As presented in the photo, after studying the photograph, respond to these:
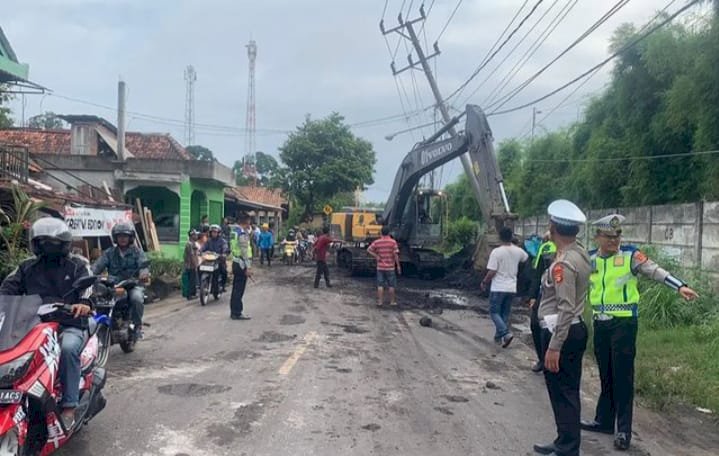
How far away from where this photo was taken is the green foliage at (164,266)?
1803 centimetres

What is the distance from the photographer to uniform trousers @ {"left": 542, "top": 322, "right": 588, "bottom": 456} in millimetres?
5152

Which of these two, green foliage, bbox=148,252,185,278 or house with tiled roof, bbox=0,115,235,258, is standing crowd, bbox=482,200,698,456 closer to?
green foliage, bbox=148,252,185,278

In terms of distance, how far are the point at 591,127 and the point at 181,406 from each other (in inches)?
725

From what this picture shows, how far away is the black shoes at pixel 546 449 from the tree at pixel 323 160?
36.1 meters

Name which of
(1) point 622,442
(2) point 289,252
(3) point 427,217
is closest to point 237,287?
(1) point 622,442

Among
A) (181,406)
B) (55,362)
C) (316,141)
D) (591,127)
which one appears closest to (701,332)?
(181,406)

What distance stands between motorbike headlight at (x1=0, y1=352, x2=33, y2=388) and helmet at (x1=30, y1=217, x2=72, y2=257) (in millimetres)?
1374

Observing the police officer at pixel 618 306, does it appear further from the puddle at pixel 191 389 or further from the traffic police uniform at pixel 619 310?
the puddle at pixel 191 389

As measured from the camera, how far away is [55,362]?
4695 mm

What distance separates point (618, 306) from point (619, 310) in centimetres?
4

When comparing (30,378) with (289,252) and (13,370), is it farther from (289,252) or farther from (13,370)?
(289,252)

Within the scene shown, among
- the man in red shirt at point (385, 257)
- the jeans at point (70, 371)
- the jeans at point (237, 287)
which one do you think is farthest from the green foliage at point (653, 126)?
the jeans at point (70, 371)

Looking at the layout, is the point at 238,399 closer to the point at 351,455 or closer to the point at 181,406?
the point at 181,406

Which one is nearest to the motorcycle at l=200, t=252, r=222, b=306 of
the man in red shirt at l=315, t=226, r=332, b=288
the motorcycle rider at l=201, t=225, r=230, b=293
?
the motorcycle rider at l=201, t=225, r=230, b=293
